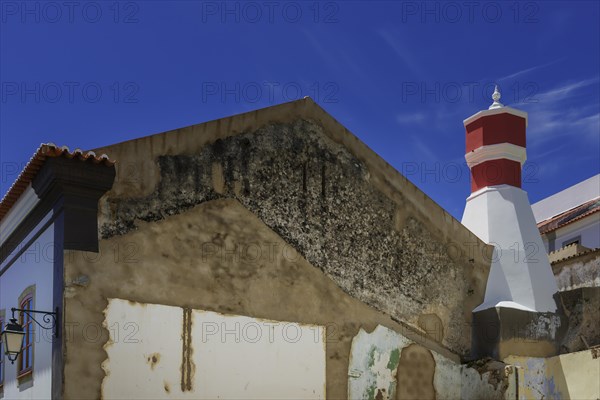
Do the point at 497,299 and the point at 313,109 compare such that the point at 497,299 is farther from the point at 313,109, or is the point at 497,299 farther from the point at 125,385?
the point at 125,385

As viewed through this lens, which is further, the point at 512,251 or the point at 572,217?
the point at 572,217

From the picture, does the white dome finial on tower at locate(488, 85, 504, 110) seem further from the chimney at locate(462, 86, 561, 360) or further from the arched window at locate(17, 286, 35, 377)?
the arched window at locate(17, 286, 35, 377)

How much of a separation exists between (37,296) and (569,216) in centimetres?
1760

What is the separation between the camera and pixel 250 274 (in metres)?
11.9

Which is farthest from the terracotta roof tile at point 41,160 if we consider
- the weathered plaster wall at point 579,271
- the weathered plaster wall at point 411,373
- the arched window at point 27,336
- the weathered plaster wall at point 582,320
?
the weathered plaster wall at point 579,271

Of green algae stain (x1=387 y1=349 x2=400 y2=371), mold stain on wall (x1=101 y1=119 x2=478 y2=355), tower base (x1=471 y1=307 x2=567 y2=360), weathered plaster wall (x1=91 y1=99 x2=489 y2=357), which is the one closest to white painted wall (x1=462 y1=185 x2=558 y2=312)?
tower base (x1=471 y1=307 x2=567 y2=360)

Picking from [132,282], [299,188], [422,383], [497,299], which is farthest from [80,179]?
[497,299]

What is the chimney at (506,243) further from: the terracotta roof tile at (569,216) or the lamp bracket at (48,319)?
the terracotta roof tile at (569,216)

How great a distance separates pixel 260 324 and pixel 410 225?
3.45 metres

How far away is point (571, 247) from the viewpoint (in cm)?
2061

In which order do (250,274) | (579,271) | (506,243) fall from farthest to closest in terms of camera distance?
1. (579,271)
2. (506,243)
3. (250,274)

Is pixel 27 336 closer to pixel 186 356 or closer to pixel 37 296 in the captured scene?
pixel 37 296

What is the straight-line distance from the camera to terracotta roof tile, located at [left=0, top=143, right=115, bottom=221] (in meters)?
10.1

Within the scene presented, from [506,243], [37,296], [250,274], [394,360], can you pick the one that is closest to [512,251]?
[506,243]
